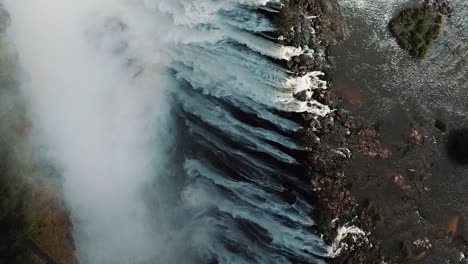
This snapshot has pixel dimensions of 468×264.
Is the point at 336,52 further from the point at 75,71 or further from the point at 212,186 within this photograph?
the point at 75,71

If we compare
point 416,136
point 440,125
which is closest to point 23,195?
point 416,136

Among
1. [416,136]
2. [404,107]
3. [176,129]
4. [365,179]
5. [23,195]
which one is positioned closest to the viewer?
[23,195]

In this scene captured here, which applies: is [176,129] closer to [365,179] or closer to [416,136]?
[365,179]

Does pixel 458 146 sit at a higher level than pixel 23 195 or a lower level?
higher

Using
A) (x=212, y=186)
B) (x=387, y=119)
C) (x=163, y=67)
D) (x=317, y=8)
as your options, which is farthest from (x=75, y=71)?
(x=387, y=119)

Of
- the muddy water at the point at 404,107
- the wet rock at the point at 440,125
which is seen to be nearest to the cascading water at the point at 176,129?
the muddy water at the point at 404,107

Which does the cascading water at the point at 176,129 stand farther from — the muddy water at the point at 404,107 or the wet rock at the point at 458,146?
the wet rock at the point at 458,146
